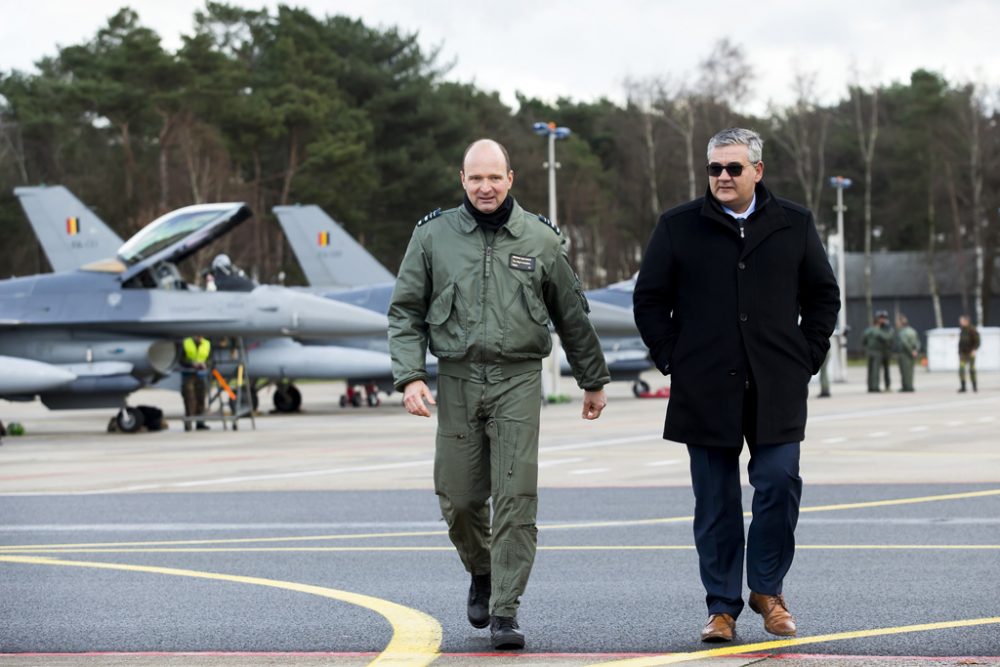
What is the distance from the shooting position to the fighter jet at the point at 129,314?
957 inches

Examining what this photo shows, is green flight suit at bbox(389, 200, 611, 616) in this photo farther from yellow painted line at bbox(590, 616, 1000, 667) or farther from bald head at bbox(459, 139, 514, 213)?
yellow painted line at bbox(590, 616, 1000, 667)

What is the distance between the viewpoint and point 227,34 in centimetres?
7781

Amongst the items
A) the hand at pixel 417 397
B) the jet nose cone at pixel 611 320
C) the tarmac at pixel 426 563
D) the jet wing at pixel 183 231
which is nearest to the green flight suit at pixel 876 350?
the jet nose cone at pixel 611 320

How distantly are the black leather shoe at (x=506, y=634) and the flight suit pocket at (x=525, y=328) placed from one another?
100cm

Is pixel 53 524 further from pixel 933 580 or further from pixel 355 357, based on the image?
pixel 355 357

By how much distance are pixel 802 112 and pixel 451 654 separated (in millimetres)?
65134

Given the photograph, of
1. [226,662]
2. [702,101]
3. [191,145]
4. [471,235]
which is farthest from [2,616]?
[702,101]

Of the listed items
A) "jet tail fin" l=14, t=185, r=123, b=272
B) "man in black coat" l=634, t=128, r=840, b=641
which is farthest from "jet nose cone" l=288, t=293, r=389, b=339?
"man in black coat" l=634, t=128, r=840, b=641

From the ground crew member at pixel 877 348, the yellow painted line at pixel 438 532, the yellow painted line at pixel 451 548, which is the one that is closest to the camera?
the yellow painted line at pixel 451 548

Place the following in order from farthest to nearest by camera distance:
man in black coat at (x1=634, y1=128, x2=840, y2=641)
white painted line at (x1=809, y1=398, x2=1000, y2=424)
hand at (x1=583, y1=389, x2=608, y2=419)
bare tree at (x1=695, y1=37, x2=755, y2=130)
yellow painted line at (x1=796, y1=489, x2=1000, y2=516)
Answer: bare tree at (x1=695, y1=37, x2=755, y2=130) → white painted line at (x1=809, y1=398, x2=1000, y2=424) → yellow painted line at (x1=796, y1=489, x2=1000, y2=516) → hand at (x1=583, y1=389, x2=608, y2=419) → man in black coat at (x1=634, y1=128, x2=840, y2=641)

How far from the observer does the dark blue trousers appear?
20.1ft

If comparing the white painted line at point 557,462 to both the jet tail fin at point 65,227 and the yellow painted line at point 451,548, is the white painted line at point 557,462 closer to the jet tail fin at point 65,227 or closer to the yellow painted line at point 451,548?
the yellow painted line at point 451,548

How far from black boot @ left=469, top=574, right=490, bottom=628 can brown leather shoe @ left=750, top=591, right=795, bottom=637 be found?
106cm

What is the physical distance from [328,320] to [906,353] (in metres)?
15.1
